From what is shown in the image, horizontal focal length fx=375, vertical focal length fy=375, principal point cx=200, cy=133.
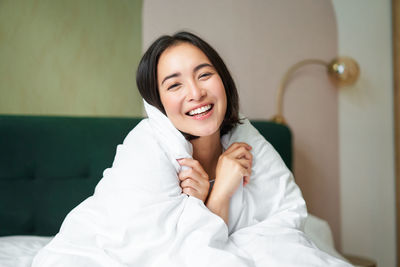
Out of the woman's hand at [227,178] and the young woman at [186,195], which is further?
the woman's hand at [227,178]

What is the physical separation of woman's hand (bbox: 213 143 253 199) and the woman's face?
124 mm

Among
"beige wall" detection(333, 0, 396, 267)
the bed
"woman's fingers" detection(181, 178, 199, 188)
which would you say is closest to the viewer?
"woman's fingers" detection(181, 178, 199, 188)

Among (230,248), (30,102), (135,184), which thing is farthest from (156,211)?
(30,102)

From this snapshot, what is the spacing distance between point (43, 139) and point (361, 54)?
2.15 metres

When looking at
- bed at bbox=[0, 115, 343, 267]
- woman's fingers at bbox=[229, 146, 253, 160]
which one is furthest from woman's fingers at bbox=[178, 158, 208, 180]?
bed at bbox=[0, 115, 343, 267]

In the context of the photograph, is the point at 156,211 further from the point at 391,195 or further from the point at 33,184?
the point at 391,195

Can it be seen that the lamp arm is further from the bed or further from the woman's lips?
the woman's lips

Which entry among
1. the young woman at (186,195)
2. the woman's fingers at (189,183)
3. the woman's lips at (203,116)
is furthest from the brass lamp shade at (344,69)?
the woman's fingers at (189,183)

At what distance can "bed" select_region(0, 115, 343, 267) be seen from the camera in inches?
63.5

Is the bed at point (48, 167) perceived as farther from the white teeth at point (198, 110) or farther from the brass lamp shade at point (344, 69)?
the brass lamp shade at point (344, 69)

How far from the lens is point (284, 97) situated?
2426 millimetres

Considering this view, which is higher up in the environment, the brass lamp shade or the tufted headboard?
the brass lamp shade

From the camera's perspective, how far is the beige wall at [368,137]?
8.59 ft

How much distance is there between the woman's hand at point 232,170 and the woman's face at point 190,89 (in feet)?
0.41
